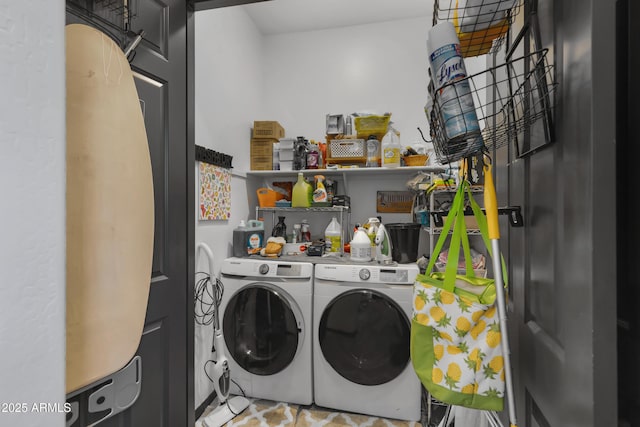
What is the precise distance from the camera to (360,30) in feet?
9.57

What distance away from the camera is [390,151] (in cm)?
243

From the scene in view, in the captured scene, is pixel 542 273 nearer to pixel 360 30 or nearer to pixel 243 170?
pixel 243 170

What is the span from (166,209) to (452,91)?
1.01 meters

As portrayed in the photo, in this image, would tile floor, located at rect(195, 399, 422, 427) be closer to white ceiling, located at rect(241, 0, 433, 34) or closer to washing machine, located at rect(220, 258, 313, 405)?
washing machine, located at rect(220, 258, 313, 405)

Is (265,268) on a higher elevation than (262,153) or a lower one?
lower

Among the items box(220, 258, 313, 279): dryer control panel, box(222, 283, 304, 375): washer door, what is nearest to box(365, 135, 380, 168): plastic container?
box(220, 258, 313, 279): dryer control panel

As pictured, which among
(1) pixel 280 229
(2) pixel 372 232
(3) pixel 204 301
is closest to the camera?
(3) pixel 204 301

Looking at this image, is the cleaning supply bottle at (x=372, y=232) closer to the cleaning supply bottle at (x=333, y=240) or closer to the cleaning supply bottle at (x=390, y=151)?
the cleaning supply bottle at (x=333, y=240)

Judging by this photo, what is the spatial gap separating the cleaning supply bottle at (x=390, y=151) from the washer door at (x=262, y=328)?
1314 mm

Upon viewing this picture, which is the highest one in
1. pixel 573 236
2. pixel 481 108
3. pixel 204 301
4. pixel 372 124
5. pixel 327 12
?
pixel 327 12

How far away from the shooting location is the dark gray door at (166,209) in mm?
1018

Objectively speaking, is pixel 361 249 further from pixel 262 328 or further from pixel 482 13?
pixel 482 13
